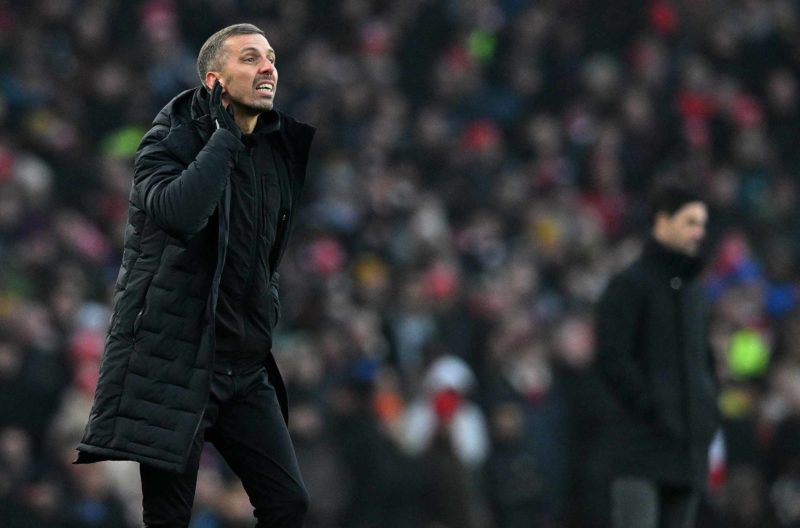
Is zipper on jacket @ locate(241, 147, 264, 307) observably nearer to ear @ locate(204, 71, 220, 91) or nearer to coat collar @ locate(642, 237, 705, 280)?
ear @ locate(204, 71, 220, 91)

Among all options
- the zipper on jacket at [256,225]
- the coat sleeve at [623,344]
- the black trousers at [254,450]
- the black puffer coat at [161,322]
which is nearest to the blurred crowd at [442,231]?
the coat sleeve at [623,344]

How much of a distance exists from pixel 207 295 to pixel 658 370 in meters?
2.77

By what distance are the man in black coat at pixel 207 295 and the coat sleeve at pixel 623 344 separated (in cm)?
223

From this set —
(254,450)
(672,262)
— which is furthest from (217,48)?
(672,262)

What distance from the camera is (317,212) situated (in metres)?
14.9

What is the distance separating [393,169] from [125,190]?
3.05 m

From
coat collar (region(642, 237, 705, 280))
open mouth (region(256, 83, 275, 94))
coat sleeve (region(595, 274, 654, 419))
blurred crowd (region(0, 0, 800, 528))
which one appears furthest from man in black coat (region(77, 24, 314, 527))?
blurred crowd (region(0, 0, 800, 528))

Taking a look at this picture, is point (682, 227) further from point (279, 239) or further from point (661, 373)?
point (279, 239)

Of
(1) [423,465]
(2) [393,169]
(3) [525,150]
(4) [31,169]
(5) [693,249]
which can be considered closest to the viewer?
(5) [693,249]

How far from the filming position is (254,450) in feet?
18.8

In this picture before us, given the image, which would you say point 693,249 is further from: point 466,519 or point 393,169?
point 393,169

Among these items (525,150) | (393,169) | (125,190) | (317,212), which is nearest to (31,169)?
(125,190)

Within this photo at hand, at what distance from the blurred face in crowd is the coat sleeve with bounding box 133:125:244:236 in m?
2.84

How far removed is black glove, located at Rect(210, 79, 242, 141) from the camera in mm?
5564
